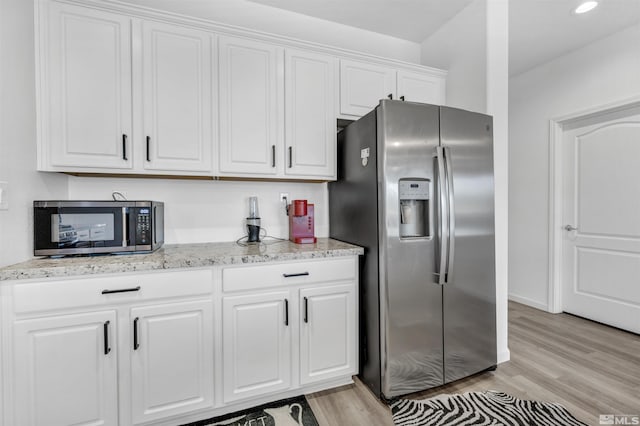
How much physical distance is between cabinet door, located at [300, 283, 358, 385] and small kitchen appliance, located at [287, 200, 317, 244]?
0.45 metres

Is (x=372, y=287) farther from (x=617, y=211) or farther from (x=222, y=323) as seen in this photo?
(x=617, y=211)

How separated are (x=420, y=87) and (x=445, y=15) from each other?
64 centimetres

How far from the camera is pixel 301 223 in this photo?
2186 mm

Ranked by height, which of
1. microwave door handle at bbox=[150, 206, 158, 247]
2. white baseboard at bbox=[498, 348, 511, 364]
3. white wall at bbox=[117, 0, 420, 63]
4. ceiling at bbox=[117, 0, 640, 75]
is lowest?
white baseboard at bbox=[498, 348, 511, 364]

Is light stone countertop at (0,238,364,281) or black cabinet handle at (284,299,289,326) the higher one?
light stone countertop at (0,238,364,281)

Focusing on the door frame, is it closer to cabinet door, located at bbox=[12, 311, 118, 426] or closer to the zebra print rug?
the zebra print rug

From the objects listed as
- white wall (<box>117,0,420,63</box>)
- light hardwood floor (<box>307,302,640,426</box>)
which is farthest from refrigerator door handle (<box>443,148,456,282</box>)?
white wall (<box>117,0,420,63</box>)

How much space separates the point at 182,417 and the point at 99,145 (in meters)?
1.60

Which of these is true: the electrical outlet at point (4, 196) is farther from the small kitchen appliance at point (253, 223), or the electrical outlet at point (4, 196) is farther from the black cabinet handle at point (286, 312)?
the black cabinet handle at point (286, 312)

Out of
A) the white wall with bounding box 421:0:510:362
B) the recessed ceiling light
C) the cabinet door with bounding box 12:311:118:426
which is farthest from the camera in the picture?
the recessed ceiling light

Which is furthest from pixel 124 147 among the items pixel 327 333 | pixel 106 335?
pixel 327 333

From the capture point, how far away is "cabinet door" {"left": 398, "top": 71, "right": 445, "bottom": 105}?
Result: 2.44 m

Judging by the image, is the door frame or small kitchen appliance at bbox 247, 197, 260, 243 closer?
small kitchen appliance at bbox 247, 197, 260, 243

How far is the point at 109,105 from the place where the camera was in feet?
5.55
